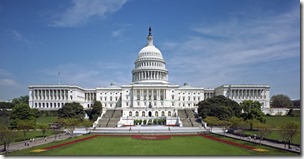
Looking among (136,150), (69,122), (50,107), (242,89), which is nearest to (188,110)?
(242,89)

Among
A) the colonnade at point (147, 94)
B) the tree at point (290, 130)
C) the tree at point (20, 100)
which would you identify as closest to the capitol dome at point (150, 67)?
the colonnade at point (147, 94)

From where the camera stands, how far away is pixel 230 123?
46.8 metres

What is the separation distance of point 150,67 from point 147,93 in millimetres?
12721

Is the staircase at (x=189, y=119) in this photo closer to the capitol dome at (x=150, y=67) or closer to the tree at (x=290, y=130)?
the capitol dome at (x=150, y=67)

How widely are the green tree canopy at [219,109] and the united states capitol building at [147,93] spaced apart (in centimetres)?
1273

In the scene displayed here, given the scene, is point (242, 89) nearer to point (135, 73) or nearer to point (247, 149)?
point (135, 73)

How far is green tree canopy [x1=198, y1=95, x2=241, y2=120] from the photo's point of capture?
6156cm

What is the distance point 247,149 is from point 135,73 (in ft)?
250

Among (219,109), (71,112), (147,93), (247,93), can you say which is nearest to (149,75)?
(147,93)

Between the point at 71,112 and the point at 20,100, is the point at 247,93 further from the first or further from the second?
the point at 20,100

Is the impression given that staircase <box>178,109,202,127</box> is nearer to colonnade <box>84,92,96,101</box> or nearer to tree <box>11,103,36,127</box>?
tree <box>11,103,36,127</box>

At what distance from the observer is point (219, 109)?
2442 inches

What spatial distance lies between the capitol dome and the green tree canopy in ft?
102

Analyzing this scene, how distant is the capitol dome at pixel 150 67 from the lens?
324ft
